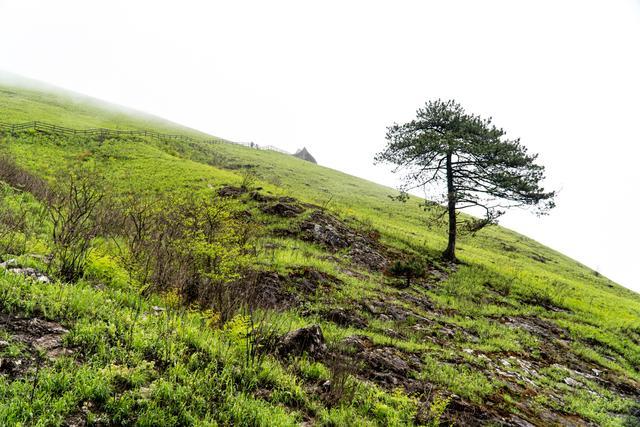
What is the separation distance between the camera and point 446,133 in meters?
21.6

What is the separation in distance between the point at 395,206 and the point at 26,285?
40.8 m

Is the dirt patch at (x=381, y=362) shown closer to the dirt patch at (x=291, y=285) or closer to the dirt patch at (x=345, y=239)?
the dirt patch at (x=291, y=285)

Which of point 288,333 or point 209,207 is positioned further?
point 209,207

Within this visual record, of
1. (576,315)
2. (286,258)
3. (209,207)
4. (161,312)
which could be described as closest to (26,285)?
→ (161,312)

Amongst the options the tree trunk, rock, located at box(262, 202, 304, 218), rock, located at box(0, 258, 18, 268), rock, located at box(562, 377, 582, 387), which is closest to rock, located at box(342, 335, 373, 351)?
rock, located at box(562, 377, 582, 387)

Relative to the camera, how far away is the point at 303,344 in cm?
785

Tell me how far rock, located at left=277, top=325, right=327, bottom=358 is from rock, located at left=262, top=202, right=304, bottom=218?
13.6 meters

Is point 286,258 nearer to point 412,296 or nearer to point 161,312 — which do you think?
point 412,296

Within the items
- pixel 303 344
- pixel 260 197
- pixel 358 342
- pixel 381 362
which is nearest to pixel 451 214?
pixel 260 197

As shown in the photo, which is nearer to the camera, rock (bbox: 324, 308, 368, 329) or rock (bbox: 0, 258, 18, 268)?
rock (bbox: 0, 258, 18, 268)

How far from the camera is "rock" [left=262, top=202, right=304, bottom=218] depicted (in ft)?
71.3

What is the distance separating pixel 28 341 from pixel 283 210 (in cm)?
1745

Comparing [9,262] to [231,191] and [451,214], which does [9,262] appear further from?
[451,214]

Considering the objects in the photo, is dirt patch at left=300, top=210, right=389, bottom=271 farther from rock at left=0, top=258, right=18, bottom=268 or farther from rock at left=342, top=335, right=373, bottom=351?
rock at left=0, top=258, right=18, bottom=268
